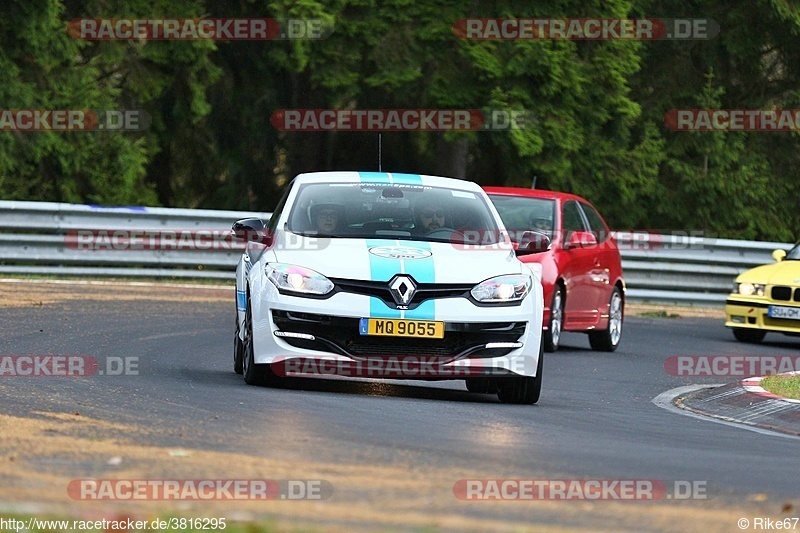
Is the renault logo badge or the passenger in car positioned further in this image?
the passenger in car

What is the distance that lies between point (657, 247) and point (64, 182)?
32.4 ft

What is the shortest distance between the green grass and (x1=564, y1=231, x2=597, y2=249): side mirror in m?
3.62


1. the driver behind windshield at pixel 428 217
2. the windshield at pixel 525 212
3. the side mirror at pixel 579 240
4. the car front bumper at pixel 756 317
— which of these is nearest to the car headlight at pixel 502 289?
the driver behind windshield at pixel 428 217

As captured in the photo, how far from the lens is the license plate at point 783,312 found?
1939cm

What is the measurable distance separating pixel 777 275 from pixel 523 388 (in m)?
9.31

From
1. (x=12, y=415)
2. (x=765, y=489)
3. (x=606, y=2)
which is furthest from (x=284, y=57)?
(x=765, y=489)

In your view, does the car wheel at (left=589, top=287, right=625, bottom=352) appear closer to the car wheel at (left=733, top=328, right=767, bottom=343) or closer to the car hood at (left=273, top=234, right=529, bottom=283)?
the car wheel at (left=733, top=328, right=767, bottom=343)

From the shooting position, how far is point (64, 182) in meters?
27.9

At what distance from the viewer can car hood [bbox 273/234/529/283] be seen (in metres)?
10.8

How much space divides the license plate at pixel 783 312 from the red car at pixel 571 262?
81.8 inches

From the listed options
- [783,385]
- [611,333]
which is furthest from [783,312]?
[783,385]

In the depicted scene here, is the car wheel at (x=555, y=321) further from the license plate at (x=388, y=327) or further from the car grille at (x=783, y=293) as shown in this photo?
the license plate at (x=388, y=327)

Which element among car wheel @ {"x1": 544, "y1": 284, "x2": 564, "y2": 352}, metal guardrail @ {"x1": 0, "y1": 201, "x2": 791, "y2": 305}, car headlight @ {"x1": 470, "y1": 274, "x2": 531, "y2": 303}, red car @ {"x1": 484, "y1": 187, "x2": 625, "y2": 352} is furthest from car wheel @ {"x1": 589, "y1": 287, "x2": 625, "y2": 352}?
car headlight @ {"x1": 470, "y1": 274, "x2": 531, "y2": 303}

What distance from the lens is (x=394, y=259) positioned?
35.9 feet
